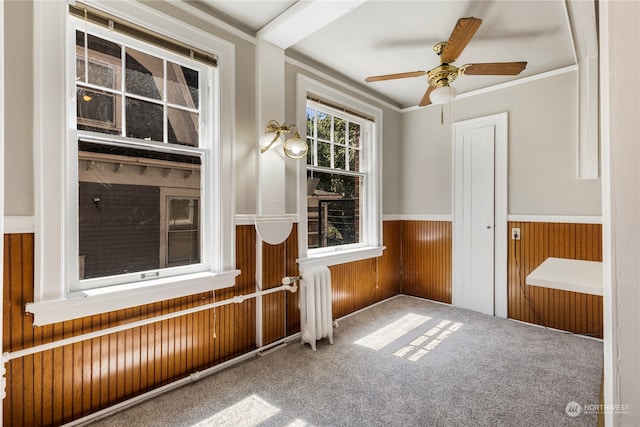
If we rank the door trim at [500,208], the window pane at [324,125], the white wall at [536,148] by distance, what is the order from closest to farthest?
the white wall at [536,148], the window pane at [324,125], the door trim at [500,208]

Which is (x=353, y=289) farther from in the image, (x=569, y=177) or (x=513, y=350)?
(x=569, y=177)

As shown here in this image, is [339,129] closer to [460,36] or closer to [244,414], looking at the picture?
[460,36]

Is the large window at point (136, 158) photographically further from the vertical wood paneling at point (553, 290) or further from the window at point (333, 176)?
the vertical wood paneling at point (553, 290)

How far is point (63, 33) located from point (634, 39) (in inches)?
91.0

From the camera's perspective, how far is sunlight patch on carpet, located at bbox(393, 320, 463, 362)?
2.59 m

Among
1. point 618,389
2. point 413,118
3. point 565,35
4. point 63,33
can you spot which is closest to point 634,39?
point 618,389

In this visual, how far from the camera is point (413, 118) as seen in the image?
4199 millimetres

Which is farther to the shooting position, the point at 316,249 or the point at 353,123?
the point at 353,123

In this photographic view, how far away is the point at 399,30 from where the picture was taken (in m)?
2.50

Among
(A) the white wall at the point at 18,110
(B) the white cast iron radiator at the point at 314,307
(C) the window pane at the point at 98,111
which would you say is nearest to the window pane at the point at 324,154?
(B) the white cast iron radiator at the point at 314,307

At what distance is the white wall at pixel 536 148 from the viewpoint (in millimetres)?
3049

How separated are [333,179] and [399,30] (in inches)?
60.7

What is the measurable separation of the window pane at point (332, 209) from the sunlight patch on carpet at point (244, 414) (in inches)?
62.1

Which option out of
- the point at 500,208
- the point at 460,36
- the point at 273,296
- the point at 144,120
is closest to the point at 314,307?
the point at 273,296
